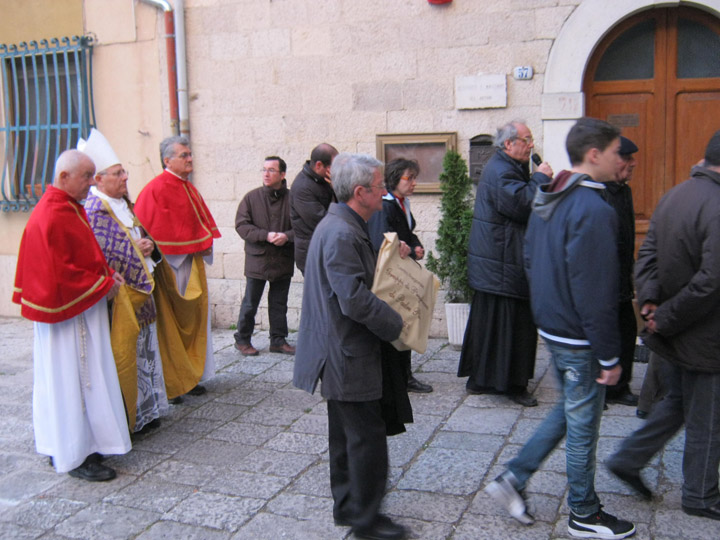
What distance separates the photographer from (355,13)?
23.5 ft

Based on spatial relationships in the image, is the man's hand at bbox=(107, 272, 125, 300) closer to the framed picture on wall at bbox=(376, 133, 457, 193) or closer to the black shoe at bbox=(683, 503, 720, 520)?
the black shoe at bbox=(683, 503, 720, 520)

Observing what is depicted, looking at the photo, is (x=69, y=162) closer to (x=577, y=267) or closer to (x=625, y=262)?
(x=577, y=267)

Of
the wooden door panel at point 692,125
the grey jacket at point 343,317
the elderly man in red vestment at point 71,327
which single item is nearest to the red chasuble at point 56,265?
the elderly man in red vestment at point 71,327

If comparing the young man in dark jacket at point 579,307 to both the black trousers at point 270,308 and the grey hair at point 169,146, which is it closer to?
the grey hair at point 169,146

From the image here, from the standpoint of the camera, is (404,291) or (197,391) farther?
(197,391)

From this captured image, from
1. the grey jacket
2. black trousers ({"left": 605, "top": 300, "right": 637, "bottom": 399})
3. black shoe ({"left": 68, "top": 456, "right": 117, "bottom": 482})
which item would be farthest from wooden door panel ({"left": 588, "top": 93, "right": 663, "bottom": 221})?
black shoe ({"left": 68, "top": 456, "right": 117, "bottom": 482})

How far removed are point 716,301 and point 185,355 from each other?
3435 mm

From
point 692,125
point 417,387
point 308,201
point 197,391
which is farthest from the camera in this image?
point 692,125

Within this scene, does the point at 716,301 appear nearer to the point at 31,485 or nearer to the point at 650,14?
the point at 31,485

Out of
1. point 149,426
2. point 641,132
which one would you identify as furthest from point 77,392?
point 641,132

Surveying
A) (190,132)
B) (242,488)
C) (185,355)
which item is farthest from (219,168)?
(242,488)

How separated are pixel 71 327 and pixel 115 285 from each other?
34 centimetres

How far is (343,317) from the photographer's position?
3281 mm

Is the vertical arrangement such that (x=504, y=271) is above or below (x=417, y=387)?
above
